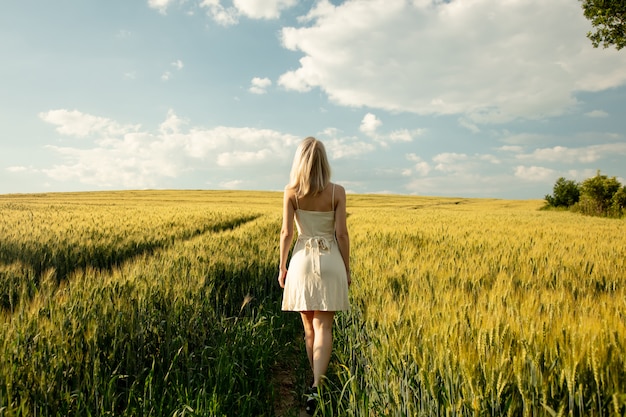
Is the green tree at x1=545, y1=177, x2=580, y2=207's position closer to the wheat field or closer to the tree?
the tree

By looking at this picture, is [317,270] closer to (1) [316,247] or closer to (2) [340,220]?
(1) [316,247]

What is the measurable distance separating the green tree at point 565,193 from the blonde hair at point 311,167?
4284 cm

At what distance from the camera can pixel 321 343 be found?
3.46m

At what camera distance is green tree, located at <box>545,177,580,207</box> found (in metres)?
39.4

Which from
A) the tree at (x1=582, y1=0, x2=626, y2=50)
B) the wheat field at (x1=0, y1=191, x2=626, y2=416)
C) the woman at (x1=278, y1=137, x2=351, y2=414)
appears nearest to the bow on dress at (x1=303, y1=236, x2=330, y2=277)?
the woman at (x1=278, y1=137, x2=351, y2=414)

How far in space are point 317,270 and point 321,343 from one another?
594mm

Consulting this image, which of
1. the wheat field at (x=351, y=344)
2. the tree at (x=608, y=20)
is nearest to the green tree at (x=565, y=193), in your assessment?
the tree at (x=608, y=20)

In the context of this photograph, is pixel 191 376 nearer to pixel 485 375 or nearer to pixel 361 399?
pixel 361 399

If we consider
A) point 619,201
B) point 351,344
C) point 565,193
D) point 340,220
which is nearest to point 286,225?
point 340,220

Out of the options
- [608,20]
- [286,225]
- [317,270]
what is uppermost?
[608,20]

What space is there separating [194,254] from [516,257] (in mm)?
4357

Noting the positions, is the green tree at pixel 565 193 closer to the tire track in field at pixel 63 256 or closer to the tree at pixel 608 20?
the tree at pixel 608 20

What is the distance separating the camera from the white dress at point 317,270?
3492 millimetres

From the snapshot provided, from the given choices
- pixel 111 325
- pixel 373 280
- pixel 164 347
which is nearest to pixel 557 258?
pixel 373 280
